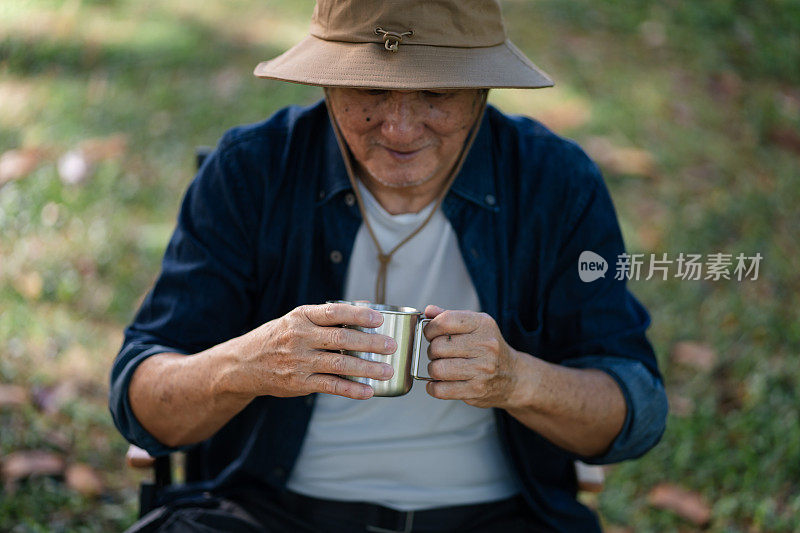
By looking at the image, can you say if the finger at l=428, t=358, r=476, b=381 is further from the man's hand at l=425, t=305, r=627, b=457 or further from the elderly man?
the elderly man

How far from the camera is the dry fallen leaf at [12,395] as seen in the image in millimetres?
3605

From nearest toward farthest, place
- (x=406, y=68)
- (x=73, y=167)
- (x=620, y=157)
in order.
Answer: (x=406, y=68) → (x=73, y=167) → (x=620, y=157)

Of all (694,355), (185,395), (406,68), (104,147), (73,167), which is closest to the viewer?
(406,68)

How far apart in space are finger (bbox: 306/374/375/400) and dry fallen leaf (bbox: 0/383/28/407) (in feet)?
7.43

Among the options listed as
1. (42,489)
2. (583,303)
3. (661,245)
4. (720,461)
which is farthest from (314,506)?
(661,245)

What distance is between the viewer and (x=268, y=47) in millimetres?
6422

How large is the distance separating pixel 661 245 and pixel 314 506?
304 cm

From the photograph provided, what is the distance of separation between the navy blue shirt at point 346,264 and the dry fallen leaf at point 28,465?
123cm

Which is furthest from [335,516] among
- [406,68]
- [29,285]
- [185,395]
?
[29,285]

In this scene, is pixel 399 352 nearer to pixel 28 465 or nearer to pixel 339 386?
pixel 339 386

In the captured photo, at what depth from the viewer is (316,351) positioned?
6.10 ft

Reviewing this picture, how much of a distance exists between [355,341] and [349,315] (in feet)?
0.19

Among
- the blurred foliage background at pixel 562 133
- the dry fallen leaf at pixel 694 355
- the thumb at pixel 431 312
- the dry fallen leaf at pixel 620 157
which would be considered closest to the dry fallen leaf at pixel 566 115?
the blurred foliage background at pixel 562 133

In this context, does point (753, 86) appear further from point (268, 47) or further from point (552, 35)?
point (268, 47)
